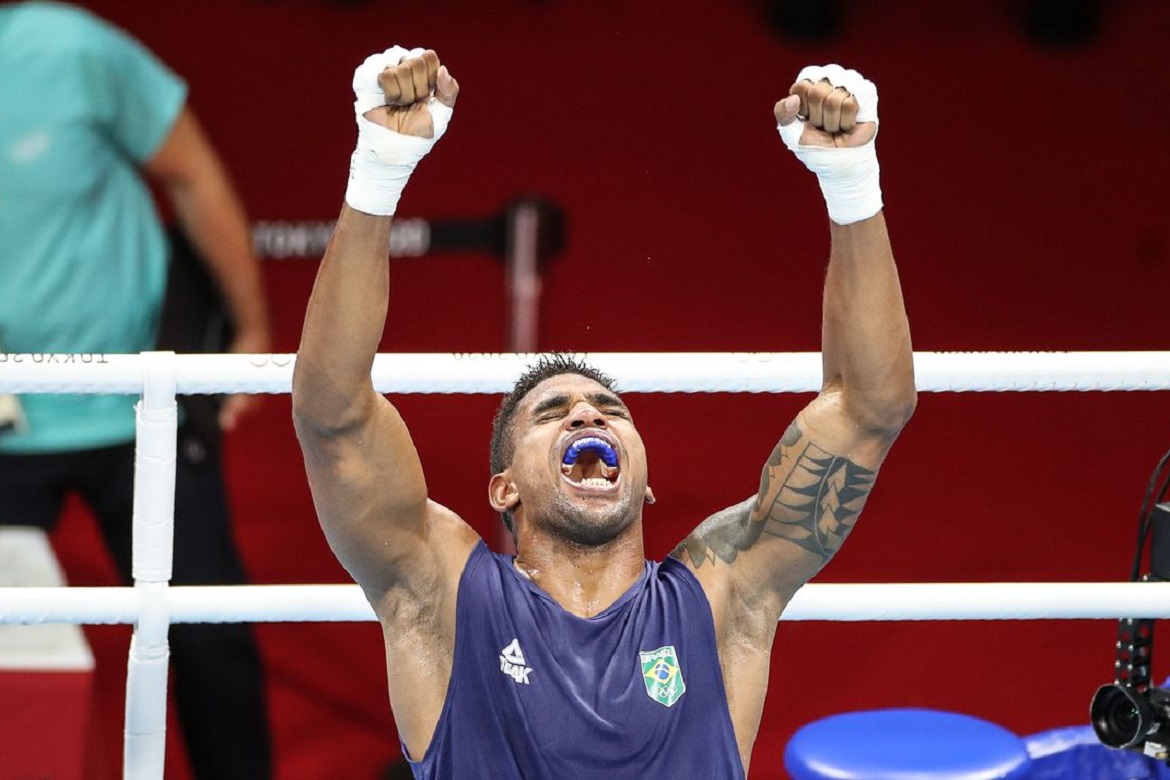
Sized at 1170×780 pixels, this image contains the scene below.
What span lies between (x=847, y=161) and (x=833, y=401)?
1.03 ft

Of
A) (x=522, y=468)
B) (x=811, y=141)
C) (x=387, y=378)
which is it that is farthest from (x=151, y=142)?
(x=811, y=141)

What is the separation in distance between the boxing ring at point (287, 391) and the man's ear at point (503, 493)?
0.15 meters

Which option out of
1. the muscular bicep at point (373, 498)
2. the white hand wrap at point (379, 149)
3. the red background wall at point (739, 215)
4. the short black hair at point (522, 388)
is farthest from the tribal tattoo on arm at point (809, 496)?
the red background wall at point (739, 215)

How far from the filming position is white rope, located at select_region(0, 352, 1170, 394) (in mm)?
2338

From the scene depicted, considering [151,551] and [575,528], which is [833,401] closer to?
[575,528]

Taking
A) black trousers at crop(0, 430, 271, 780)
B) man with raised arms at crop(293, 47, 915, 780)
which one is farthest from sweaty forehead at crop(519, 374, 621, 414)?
black trousers at crop(0, 430, 271, 780)

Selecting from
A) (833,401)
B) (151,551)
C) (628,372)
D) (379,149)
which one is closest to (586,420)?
(628,372)

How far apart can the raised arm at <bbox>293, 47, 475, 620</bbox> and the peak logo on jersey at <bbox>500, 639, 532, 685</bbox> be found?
0.16m

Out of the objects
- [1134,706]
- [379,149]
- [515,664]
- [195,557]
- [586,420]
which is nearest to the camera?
[379,149]

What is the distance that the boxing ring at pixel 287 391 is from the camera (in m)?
2.34

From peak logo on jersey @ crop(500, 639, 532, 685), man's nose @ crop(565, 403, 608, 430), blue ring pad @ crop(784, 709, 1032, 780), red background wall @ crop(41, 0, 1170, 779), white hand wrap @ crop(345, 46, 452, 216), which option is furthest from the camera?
red background wall @ crop(41, 0, 1170, 779)

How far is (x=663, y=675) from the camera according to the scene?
2135mm

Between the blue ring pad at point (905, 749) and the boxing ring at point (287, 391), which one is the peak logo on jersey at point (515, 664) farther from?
the blue ring pad at point (905, 749)

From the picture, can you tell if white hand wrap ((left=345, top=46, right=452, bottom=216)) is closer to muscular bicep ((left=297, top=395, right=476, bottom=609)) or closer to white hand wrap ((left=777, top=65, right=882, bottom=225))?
muscular bicep ((left=297, top=395, right=476, bottom=609))
